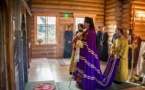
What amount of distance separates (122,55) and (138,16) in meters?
4.04

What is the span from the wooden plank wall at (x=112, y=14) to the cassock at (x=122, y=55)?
3.99 meters

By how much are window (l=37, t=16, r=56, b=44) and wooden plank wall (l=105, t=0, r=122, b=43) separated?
10.6 ft

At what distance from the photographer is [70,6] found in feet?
29.2

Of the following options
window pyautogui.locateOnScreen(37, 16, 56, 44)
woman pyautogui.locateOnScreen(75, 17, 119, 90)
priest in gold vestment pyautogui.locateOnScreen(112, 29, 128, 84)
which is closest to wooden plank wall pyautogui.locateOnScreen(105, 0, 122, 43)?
window pyautogui.locateOnScreen(37, 16, 56, 44)

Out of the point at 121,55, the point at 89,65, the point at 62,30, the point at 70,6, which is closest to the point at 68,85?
the point at 89,65

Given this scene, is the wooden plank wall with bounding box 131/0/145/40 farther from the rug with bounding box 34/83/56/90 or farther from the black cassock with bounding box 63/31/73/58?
the rug with bounding box 34/83/56/90

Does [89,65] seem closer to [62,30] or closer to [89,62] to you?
[89,62]

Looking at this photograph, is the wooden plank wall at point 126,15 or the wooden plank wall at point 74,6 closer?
the wooden plank wall at point 126,15

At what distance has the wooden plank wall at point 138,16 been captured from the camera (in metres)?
7.42

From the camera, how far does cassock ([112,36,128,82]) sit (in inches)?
173

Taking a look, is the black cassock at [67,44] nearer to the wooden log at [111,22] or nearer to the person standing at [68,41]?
the person standing at [68,41]

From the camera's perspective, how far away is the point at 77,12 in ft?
29.4

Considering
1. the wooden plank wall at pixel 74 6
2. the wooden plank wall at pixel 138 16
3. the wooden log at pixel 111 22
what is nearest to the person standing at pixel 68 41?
the wooden plank wall at pixel 74 6

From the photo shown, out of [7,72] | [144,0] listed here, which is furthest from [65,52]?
[7,72]
